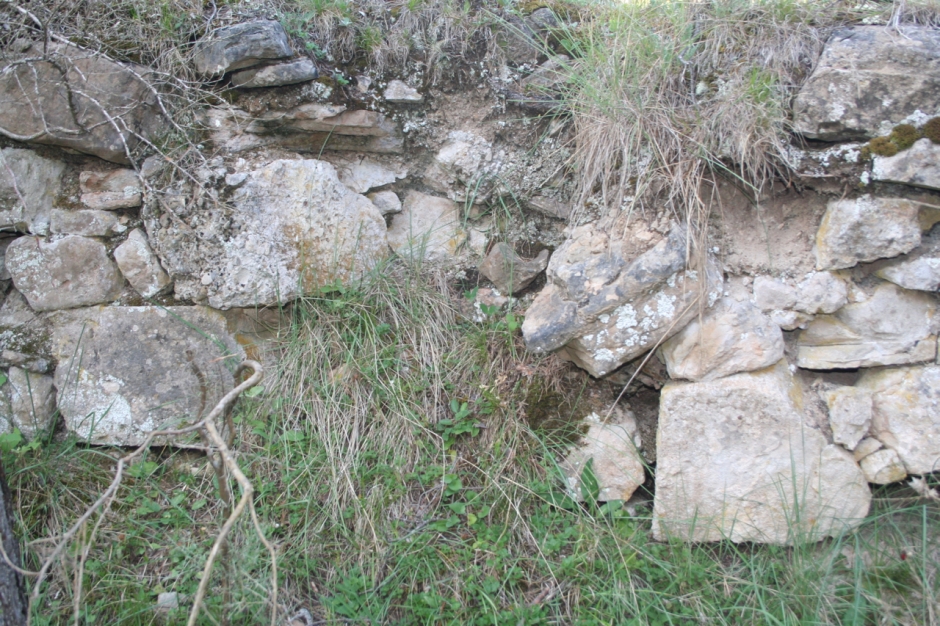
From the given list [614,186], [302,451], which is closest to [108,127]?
[302,451]

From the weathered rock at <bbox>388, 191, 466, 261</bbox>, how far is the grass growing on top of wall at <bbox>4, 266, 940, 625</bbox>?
20cm

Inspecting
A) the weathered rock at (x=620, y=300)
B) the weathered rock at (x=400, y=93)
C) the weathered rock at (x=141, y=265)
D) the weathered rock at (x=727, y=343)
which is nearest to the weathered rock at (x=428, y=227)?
the weathered rock at (x=400, y=93)

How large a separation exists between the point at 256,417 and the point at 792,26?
8.00ft

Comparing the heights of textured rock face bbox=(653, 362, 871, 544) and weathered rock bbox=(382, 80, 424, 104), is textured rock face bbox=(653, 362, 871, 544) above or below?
below

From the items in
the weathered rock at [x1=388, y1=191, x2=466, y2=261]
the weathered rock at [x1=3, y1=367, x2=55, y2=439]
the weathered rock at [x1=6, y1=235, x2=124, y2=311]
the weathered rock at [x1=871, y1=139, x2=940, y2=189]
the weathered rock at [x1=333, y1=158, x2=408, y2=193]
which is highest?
the weathered rock at [x1=871, y1=139, x2=940, y2=189]

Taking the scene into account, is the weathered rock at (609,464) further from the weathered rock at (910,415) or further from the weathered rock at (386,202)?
the weathered rock at (386,202)

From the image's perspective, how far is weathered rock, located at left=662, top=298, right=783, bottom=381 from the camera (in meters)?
2.08

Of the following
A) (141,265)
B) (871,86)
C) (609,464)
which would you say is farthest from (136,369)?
(871,86)

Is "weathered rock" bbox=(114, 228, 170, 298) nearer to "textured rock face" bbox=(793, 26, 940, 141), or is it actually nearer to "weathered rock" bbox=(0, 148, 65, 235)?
"weathered rock" bbox=(0, 148, 65, 235)

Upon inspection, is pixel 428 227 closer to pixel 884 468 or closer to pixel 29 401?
pixel 29 401

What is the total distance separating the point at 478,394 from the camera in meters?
2.32

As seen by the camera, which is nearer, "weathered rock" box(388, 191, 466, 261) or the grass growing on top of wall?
the grass growing on top of wall

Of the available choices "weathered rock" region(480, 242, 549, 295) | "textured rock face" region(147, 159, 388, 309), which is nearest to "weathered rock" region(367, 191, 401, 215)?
"textured rock face" region(147, 159, 388, 309)

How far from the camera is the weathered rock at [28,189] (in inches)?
91.9
